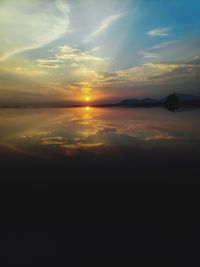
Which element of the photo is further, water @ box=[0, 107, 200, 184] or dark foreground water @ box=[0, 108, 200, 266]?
water @ box=[0, 107, 200, 184]

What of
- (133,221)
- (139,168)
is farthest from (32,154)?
(133,221)

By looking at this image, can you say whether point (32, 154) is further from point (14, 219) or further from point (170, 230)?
point (170, 230)

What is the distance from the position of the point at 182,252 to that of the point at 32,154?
32.0 ft

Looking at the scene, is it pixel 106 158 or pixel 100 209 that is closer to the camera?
pixel 100 209

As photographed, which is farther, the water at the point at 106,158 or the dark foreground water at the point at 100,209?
the water at the point at 106,158

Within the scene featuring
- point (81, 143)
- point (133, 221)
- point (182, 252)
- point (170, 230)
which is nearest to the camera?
point (182, 252)

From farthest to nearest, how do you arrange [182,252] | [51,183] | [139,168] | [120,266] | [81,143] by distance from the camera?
[81,143] → [139,168] → [51,183] → [182,252] → [120,266]

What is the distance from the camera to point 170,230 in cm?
558

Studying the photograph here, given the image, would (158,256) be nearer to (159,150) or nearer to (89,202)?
(89,202)

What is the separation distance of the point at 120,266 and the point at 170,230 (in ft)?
5.37

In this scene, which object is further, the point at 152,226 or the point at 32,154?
the point at 32,154

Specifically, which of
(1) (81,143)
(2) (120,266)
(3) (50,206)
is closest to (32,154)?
(1) (81,143)

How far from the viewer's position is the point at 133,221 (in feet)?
19.7

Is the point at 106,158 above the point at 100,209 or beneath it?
above
